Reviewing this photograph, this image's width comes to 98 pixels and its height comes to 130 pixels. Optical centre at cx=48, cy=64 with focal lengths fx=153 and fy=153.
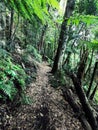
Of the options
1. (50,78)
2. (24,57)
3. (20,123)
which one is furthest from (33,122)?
(24,57)

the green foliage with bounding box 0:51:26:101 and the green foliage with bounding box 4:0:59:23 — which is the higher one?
the green foliage with bounding box 4:0:59:23

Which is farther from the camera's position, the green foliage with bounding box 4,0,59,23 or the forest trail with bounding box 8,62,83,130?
the forest trail with bounding box 8,62,83,130

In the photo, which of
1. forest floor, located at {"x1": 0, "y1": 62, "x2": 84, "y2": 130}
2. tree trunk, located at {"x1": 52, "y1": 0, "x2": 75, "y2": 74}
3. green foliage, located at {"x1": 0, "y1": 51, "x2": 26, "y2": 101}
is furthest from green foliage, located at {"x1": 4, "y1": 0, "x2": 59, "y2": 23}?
tree trunk, located at {"x1": 52, "y1": 0, "x2": 75, "y2": 74}

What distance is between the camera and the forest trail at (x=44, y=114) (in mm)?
3864

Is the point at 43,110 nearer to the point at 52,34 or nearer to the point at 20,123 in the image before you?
the point at 20,123

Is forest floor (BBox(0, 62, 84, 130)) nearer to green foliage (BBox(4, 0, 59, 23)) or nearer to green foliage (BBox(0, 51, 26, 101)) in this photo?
Result: green foliage (BBox(0, 51, 26, 101))

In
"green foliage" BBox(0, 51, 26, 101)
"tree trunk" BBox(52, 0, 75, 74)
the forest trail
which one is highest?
"tree trunk" BBox(52, 0, 75, 74)

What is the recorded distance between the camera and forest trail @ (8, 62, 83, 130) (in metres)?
3.86

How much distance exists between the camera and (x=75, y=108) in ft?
17.0

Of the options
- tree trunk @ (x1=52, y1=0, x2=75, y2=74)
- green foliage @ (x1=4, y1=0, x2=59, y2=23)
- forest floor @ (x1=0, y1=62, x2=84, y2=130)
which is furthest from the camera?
tree trunk @ (x1=52, y1=0, x2=75, y2=74)

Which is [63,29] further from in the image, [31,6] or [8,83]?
[31,6]

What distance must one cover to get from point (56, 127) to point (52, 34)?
57.2ft

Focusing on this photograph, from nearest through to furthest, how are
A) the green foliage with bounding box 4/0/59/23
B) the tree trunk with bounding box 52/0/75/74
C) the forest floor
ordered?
the green foliage with bounding box 4/0/59/23 < the forest floor < the tree trunk with bounding box 52/0/75/74

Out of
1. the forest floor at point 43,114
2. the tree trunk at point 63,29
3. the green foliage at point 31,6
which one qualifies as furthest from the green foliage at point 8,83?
the tree trunk at point 63,29
